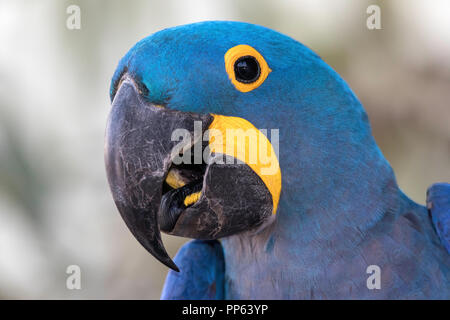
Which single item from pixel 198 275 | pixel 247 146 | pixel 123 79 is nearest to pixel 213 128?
pixel 247 146

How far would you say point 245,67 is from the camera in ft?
3.62

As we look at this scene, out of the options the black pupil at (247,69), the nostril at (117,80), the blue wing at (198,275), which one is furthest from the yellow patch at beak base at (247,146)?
the blue wing at (198,275)

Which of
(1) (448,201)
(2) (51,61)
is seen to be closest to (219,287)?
(1) (448,201)

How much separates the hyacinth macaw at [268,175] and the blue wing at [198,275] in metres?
0.24

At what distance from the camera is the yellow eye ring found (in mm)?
1088

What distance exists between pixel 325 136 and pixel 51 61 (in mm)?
2528

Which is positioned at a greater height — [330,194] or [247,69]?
[247,69]

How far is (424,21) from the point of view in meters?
2.94

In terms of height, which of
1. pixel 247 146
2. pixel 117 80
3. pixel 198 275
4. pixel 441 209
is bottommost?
pixel 198 275

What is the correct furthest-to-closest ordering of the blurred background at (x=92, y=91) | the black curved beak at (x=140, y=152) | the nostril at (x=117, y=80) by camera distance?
the blurred background at (x=92, y=91)
the nostril at (x=117, y=80)
the black curved beak at (x=140, y=152)

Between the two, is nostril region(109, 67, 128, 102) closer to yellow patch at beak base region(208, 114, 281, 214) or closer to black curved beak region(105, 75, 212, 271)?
black curved beak region(105, 75, 212, 271)

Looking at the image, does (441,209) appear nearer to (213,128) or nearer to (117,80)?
(213,128)

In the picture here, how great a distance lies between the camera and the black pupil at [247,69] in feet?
3.60

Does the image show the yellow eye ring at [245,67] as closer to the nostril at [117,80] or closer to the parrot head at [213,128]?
the parrot head at [213,128]
